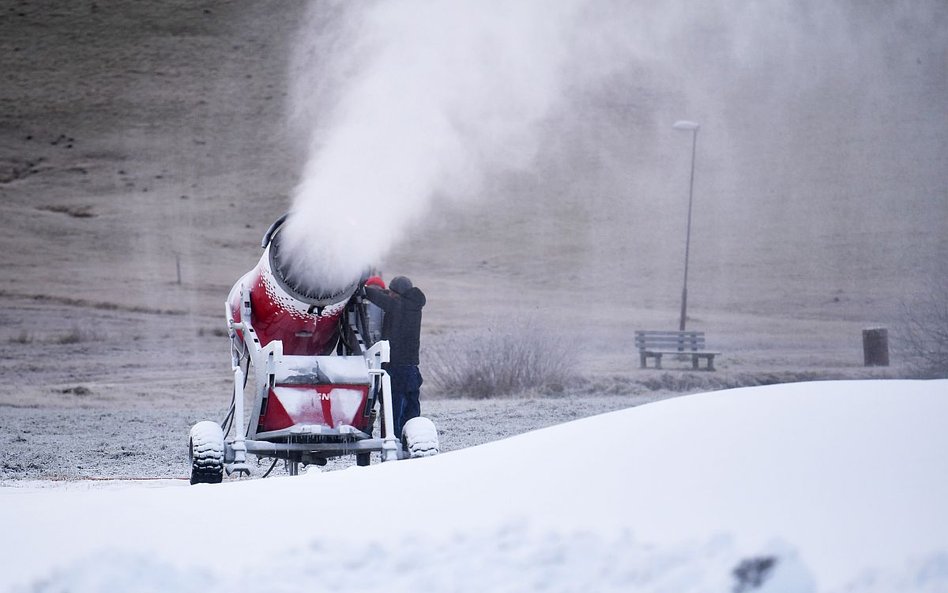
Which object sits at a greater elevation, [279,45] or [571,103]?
[279,45]

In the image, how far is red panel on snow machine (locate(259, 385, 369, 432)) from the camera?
30.7 feet

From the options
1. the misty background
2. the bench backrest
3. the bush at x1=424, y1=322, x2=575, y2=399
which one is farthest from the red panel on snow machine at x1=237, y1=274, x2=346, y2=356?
the bench backrest

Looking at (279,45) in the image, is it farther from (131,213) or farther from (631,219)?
(631,219)

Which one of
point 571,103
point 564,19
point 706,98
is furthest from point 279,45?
point 564,19

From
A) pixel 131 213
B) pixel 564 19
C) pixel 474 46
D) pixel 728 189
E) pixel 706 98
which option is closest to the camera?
pixel 474 46

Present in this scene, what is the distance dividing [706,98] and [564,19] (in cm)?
6839

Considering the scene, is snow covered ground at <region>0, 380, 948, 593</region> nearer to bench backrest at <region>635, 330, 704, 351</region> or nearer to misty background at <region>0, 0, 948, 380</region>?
misty background at <region>0, 0, 948, 380</region>

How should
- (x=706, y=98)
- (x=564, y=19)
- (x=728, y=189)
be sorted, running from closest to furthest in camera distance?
(x=564, y=19), (x=728, y=189), (x=706, y=98)

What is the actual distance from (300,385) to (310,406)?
0.19 meters

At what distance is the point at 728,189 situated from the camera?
83.4m

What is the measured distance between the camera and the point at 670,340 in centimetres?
3080

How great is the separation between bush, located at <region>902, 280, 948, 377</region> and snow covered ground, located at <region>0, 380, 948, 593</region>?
19314 millimetres

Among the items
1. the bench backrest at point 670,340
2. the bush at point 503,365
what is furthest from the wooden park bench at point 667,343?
the bush at point 503,365

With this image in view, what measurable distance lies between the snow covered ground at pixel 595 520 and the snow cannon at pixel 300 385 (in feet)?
12.8
